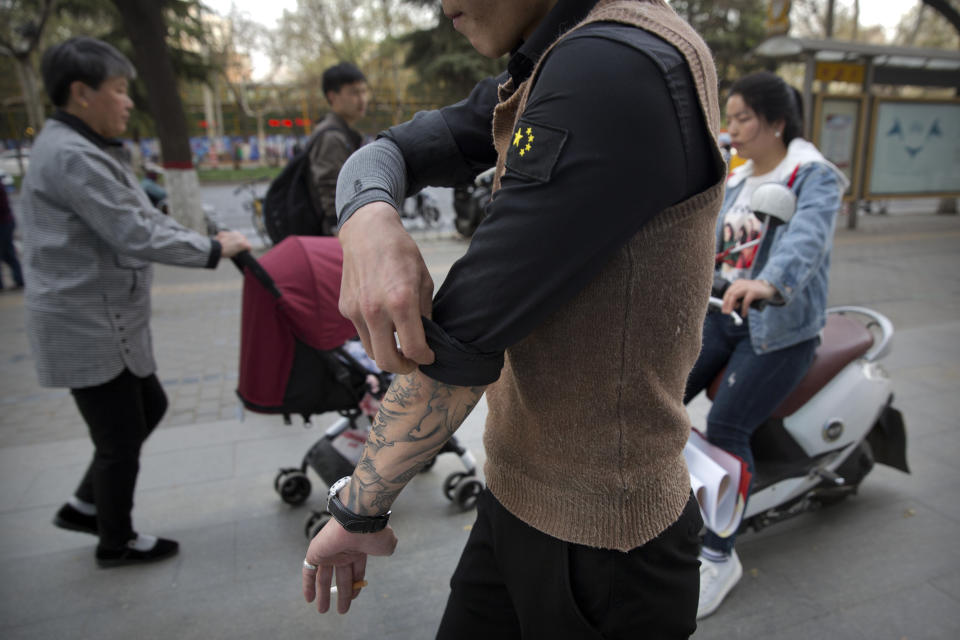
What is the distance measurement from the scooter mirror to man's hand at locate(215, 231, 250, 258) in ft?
6.34

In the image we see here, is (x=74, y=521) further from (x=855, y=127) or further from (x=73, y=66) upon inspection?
(x=855, y=127)

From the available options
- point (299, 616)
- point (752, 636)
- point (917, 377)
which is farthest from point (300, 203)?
point (917, 377)

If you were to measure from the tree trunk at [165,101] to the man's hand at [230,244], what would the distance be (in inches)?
316

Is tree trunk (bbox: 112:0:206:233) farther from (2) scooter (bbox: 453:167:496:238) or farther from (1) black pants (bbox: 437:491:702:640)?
(1) black pants (bbox: 437:491:702:640)

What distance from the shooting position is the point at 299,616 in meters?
2.53

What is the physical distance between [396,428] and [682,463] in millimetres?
534

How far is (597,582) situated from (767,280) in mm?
1475

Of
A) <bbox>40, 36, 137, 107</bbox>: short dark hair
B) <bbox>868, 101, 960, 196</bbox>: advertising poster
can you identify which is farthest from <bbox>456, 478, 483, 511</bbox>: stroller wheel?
<bbox>868, 101, 960, 196</bbox>: advertising poster

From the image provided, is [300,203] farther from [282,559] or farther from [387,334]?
[387,334]

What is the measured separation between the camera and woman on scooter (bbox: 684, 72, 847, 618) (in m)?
2.33

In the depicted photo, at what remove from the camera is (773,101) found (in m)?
2.55

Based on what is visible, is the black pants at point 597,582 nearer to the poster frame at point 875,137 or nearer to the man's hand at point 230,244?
the man's hand at point 230,244

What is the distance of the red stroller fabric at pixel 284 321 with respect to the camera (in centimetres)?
276

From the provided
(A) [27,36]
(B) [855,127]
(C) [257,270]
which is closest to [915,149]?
(B) [855,127]
